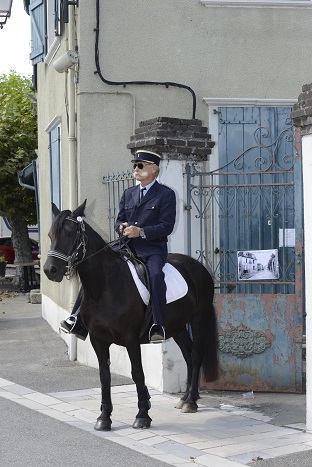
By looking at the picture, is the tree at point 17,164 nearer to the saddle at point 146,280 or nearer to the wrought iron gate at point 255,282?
the wrought iron gate at point 255,282

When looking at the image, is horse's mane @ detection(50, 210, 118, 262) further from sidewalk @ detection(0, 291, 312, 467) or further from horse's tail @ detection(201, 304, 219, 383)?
sidewalk @ detection(0, 291, 312, 467)

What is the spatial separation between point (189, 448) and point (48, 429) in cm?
147

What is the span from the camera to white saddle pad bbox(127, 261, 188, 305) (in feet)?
28.0

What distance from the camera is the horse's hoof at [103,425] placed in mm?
8425

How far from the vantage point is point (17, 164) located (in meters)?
26.0

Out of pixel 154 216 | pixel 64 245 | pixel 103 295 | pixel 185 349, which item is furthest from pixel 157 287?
pixel 185 349

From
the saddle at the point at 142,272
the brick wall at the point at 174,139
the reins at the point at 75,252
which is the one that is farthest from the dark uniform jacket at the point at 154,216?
the brick wall at the point at 174,139

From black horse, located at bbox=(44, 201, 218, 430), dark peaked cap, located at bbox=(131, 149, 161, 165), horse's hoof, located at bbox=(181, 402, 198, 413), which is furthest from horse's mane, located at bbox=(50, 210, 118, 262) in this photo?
horse's hoof, located at bbox=(181, 402, 198, 413)

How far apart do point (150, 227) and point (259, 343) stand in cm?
239

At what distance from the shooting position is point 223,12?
1311cm

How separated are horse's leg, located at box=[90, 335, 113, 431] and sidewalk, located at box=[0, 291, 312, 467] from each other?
0.34 ft

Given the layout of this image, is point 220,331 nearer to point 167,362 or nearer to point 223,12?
point 167,362

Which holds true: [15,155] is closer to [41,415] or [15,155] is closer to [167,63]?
[167,63]

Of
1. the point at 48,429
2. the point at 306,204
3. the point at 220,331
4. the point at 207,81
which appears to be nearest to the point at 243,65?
the point at 207,81
